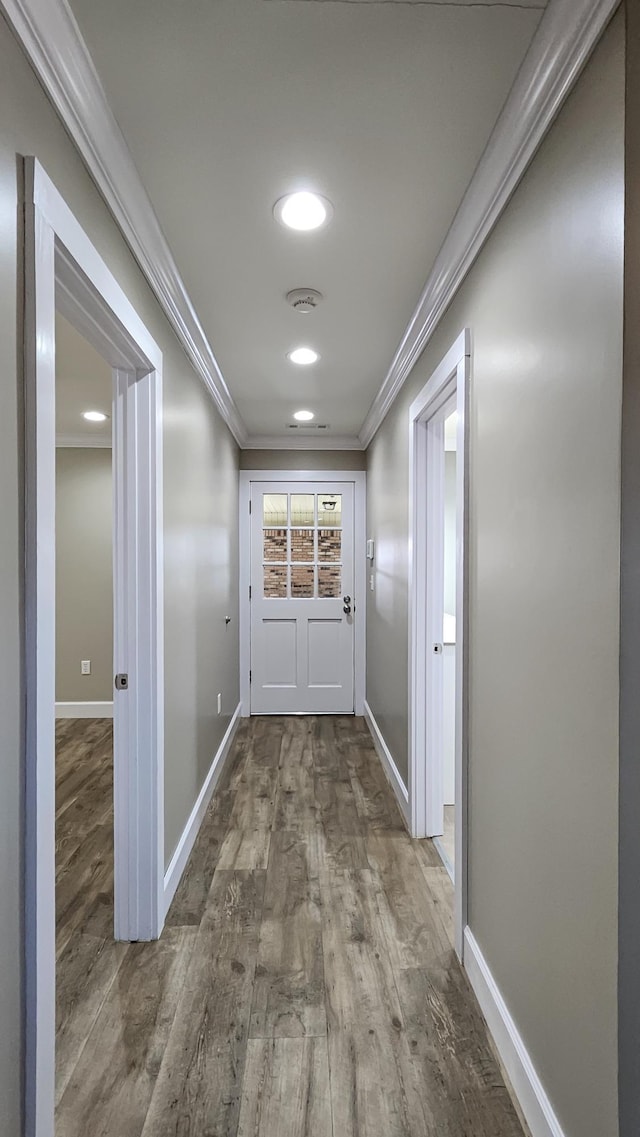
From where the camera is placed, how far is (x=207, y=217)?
1.73 metres

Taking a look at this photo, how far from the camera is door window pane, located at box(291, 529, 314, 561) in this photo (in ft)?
16.1

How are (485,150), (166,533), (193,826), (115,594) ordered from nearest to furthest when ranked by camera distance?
1. (485,150)
2. (115,594)
3. (166,533)
4. (193,826)

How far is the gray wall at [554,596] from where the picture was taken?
1.03m

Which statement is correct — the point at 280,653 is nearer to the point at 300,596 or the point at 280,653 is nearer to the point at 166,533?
the point at 300,596

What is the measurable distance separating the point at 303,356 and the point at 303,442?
6.21 feet

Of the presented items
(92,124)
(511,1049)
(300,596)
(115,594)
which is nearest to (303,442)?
(300,596)

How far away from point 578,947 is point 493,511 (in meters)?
1.02

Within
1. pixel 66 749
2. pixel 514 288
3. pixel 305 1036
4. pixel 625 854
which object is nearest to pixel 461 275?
pixel 514 288

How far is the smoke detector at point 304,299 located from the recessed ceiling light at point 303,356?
1.62 feet

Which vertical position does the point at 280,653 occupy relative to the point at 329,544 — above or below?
below

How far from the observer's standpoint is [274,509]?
4.91m

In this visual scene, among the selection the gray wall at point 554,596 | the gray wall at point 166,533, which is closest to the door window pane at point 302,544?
the gray wall at point 166,533

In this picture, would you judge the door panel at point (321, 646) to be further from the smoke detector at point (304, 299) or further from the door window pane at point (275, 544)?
the smoke detector at point (304, 299)

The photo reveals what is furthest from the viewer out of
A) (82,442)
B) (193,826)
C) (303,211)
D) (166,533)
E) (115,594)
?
(82,442)
